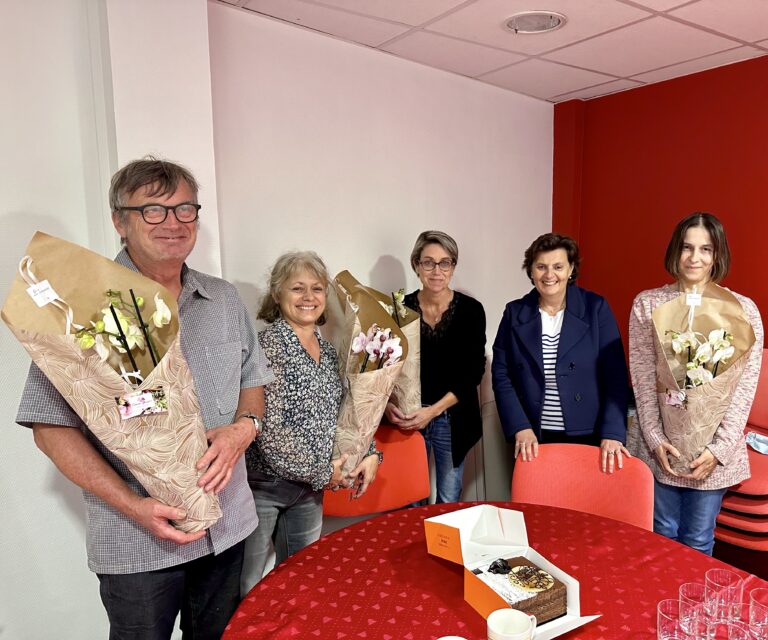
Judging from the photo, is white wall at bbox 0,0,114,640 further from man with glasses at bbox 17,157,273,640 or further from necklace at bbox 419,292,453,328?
necklace at bbox 419,292,453,328

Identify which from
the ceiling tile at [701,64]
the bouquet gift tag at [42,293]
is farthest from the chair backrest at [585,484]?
the ceiling tile at [701,64]

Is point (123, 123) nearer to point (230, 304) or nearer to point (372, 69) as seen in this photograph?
point (230, 304)

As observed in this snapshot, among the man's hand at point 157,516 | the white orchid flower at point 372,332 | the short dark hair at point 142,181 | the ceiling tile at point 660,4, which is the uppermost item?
the ceiling tile at point 660,4

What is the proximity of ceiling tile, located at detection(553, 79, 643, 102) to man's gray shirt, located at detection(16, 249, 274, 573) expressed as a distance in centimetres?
309

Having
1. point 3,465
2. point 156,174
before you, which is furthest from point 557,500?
point 3,465

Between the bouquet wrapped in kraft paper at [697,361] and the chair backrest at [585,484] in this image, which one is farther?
the bouquet wrapped in kraft paper at [697,361]

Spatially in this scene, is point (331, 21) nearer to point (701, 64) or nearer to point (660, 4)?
point (660, 4)

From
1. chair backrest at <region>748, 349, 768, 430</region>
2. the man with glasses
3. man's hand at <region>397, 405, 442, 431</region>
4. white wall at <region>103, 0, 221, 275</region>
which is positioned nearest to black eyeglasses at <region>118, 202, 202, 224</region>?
the man with glasses

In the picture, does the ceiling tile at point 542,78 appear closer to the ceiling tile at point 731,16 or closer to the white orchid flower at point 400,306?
the ceiling tile at point 731,16

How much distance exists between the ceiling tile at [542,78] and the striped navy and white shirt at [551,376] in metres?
1.65

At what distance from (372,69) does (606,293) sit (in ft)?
7.43

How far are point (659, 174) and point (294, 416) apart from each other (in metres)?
3.08

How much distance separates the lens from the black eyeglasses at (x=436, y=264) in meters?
2.76

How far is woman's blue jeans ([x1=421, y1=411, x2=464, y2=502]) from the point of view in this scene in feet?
9.34
